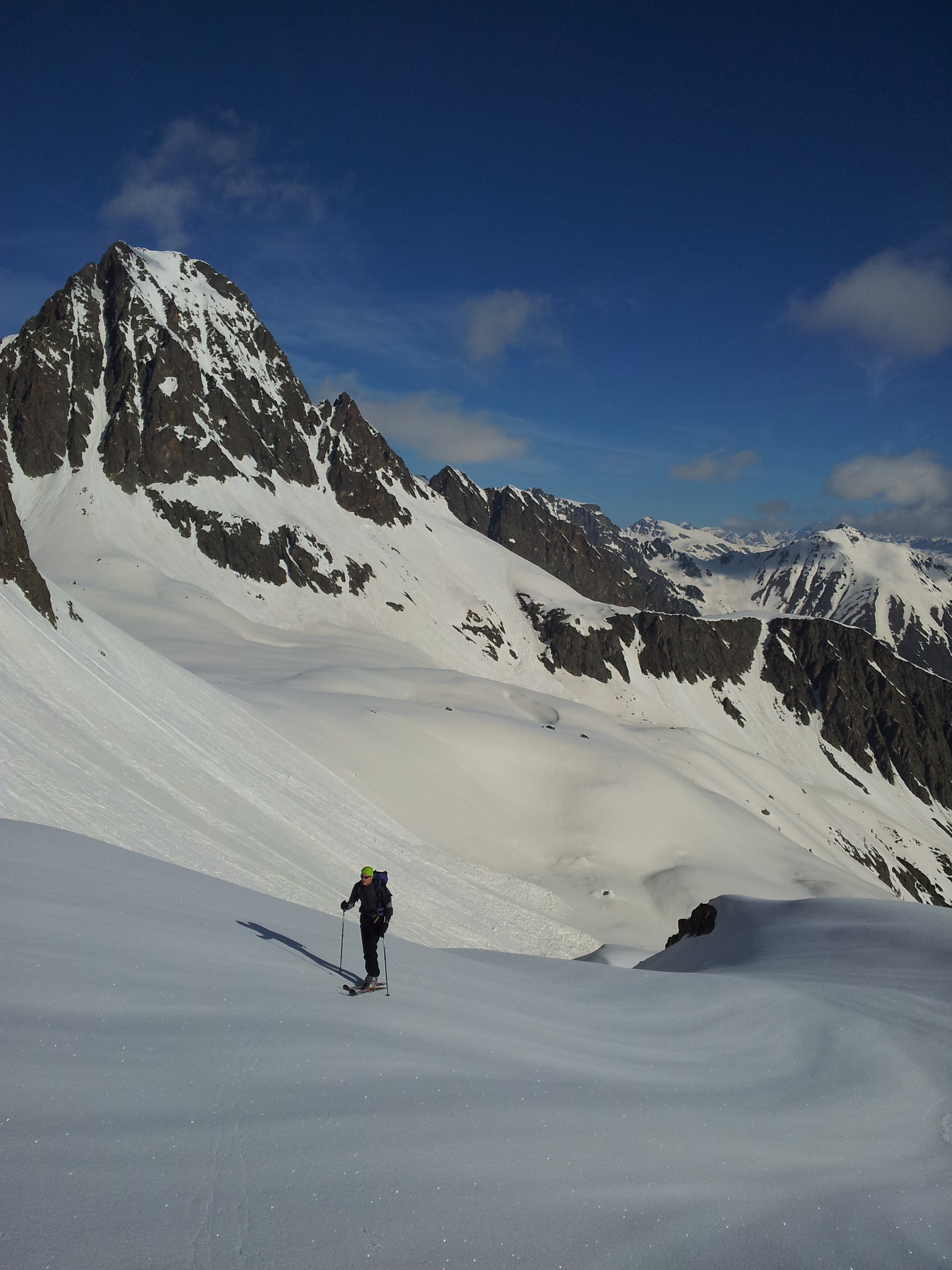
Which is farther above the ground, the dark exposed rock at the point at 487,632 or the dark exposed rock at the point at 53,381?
the dark exposed rock at the point at 53,381

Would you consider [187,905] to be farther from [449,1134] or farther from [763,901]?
[763,901]

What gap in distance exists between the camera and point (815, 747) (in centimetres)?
11662

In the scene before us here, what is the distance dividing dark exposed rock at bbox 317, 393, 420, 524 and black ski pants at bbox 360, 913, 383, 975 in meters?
111

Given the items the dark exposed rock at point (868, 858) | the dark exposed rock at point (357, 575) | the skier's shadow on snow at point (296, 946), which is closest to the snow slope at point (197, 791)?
the skier's shadow on snow at point (296, 946)

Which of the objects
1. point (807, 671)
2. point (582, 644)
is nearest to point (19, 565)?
point (582, 644)

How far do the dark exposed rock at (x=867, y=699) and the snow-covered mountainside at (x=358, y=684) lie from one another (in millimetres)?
517

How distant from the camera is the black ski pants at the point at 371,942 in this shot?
7.70m

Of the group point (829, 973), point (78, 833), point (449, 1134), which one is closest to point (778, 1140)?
point (449, 1134)

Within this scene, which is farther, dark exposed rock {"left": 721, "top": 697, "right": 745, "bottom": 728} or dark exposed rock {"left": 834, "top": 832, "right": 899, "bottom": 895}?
dark exposed rock {"left": 721, "top": 697, "right": 745, "bottom": 728}

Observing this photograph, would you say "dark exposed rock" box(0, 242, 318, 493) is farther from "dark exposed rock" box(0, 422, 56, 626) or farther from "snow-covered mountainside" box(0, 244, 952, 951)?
"dark exposed rock" box(0, 422, 56, 626)

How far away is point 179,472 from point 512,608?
55.4 metres

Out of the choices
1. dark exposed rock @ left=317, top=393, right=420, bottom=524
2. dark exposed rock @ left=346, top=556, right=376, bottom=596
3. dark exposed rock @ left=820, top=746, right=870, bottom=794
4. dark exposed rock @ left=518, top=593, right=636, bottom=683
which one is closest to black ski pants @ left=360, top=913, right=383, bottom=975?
dark exposed rock @ left=346, top=556, right=376, bottom=596

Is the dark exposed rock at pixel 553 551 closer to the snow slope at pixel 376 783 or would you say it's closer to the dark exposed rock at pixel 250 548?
the dark exposed rock at pixel 250 548

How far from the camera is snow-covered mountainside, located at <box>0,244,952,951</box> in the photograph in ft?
63.5
